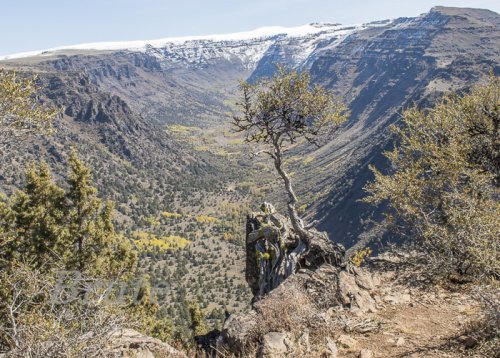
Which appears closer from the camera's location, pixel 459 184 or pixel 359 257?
pixel 459 184

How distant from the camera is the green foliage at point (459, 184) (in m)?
15.6

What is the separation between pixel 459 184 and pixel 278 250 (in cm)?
1257

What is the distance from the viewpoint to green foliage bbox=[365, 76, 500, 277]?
15562mm

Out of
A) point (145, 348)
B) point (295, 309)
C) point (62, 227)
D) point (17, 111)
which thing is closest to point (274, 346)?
point (295, 309)

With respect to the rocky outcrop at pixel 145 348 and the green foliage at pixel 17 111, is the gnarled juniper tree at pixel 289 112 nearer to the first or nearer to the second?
the rocky outcrop at pixel 145 348

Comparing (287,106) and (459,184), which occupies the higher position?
(287,106)

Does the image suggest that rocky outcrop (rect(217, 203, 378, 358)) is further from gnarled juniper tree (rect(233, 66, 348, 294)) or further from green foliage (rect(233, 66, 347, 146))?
green foliage (rect(233, 66, 347, 146))

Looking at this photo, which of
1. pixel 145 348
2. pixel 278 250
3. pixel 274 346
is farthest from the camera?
pixel 278 250

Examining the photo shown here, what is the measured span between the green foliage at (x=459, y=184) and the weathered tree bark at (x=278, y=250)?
473 cm

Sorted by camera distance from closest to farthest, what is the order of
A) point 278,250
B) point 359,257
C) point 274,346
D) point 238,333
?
point 274,346 → point 238,333 → point 359,257 → point 278,250

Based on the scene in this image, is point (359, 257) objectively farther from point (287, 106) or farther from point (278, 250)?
point (287, 106)

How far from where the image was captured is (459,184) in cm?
2286

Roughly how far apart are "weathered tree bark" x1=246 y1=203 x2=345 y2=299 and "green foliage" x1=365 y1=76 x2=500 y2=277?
473cm

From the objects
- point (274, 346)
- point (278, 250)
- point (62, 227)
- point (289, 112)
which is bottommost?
point (278, 250)
